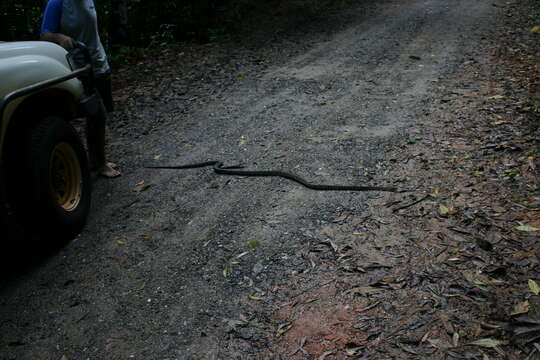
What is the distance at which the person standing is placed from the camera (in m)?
4.87

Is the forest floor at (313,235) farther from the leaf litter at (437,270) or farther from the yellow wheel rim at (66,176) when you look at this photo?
the yellow wheel rim at (66,176)

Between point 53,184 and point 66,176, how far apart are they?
0.23 meters

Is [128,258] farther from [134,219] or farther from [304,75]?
[304,75]

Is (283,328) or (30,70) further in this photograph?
(30,70)

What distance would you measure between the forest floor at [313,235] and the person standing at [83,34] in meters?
0.49

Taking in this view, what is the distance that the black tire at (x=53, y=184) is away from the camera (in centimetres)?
362

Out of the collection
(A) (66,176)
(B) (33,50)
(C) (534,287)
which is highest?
(B) (33,50)

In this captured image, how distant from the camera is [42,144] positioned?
3.75 m

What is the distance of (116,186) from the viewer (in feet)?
17.1

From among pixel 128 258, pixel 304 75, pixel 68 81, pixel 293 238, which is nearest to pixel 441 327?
pixel 293 238

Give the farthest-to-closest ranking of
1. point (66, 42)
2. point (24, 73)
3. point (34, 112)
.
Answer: point (66, 42) < point (34, 112) < point (24, 73)

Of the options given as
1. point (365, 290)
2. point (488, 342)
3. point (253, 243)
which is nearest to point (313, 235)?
point (253, 243)

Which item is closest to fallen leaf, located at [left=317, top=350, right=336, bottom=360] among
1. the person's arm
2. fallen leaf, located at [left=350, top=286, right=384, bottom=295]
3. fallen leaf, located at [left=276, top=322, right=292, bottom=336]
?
fallen leaf, located at [left=276, top=322, right=292, bottom=336]

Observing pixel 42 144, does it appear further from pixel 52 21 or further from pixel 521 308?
pixel 521 308
